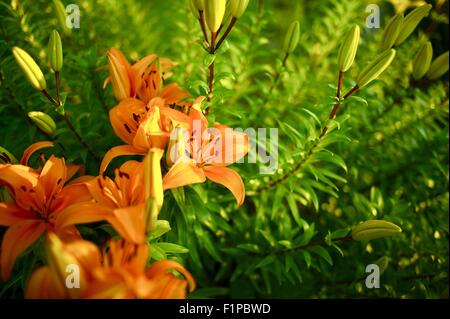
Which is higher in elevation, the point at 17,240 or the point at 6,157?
the point at 6,157

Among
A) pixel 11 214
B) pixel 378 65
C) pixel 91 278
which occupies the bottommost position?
pixel 91 278

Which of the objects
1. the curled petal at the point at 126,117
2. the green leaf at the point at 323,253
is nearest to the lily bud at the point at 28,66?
the curled petal at the point at 126,117

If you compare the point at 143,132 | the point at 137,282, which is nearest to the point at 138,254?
the point at 137,282

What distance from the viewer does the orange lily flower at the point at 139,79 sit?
0.75 m

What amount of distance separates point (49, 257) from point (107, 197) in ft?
0.49

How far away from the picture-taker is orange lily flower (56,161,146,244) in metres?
0.54

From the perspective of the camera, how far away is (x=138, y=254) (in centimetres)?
53

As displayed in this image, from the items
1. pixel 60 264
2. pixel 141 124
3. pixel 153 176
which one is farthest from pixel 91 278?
pixel 141 124

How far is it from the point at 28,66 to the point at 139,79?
0.19 m

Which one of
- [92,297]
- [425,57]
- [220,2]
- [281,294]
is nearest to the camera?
[92,297]

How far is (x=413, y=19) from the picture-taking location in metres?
0.77

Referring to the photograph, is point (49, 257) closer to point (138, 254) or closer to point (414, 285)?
point (138, 254)

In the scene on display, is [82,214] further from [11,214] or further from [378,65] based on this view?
[378,65]

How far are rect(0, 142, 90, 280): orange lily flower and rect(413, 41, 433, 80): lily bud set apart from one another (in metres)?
0.73
